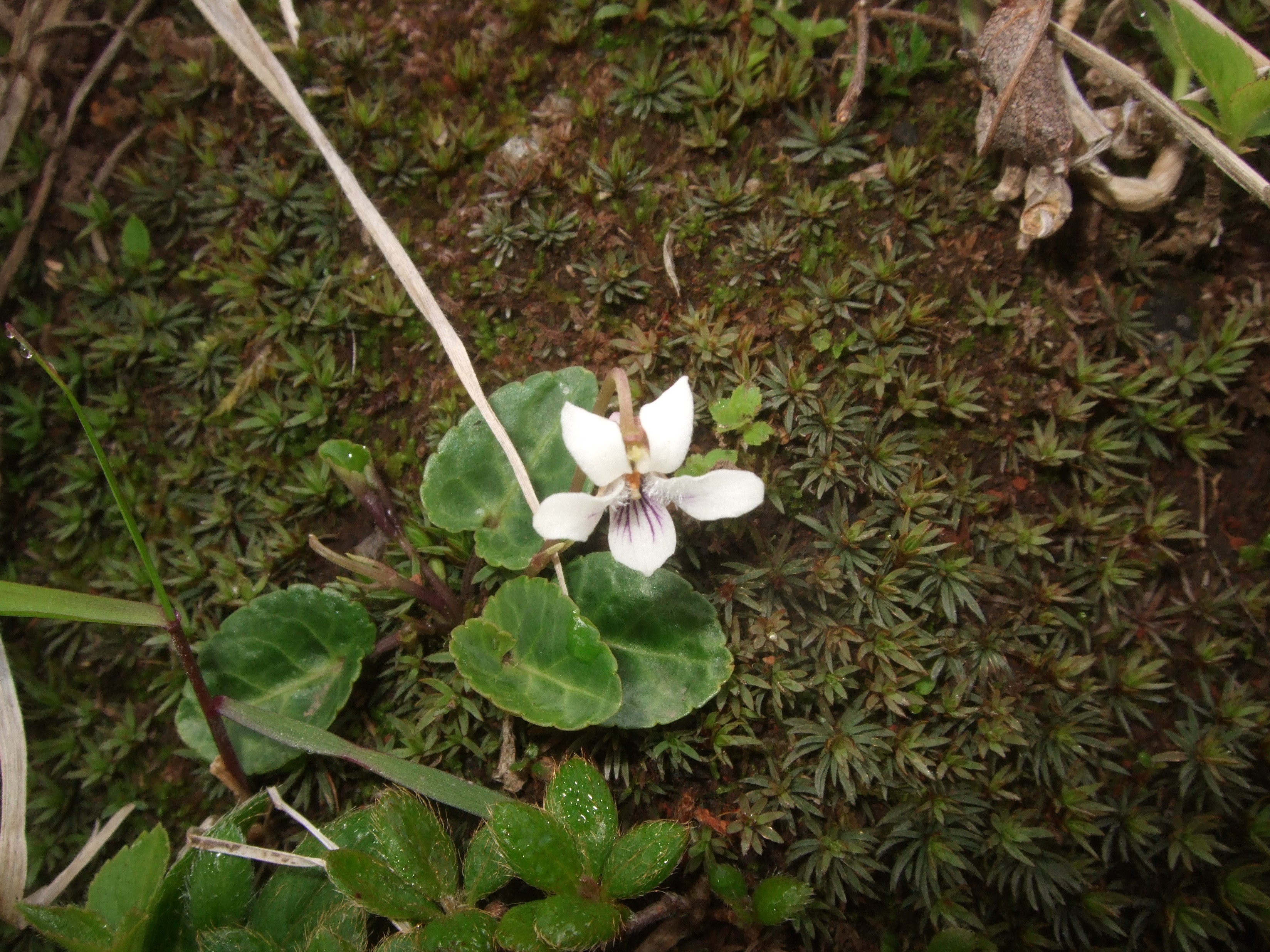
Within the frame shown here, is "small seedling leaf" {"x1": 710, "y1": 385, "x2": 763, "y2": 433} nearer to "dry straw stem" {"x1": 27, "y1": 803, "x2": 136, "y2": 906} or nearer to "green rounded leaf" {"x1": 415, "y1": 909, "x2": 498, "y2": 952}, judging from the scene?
"green rounded leaf" {"x1": 415, "y1": 909, "x2": 498, "y2": 952}

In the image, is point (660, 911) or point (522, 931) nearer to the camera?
point (522, 931)

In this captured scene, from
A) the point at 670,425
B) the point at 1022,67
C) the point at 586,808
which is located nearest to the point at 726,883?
the point at 586,808

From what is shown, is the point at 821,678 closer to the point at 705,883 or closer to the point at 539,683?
the point at 705,883

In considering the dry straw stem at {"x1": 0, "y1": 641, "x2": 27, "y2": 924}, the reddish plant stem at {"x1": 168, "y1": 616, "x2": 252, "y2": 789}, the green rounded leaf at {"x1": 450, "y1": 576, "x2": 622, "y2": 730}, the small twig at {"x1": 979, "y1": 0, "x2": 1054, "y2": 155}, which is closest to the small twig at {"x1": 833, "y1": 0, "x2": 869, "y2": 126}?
the small twig at {"x1": 979, "y1": 0, "x2": 1054, "y2": 155}

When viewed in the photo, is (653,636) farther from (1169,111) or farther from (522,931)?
(1169,111)

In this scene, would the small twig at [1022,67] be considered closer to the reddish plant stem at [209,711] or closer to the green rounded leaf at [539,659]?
the green rounded leaf at [539,659]

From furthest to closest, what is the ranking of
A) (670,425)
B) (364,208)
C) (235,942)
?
(364,208)
(235,942)
(670,425)
